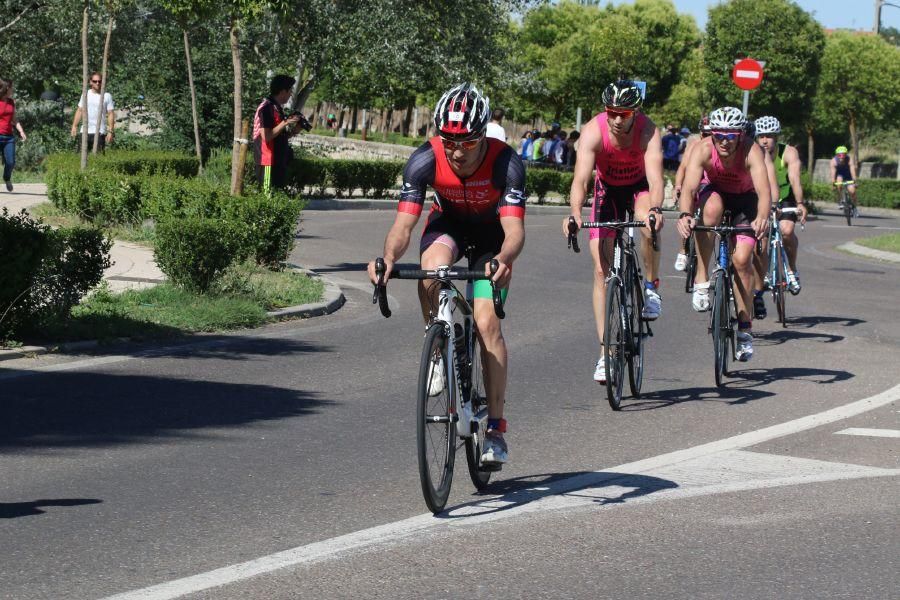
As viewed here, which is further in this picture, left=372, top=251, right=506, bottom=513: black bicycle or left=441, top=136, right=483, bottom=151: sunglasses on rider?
left=441, top=136, right=483, bottom=151: sunglasses on rider

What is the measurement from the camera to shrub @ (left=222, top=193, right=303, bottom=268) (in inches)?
595

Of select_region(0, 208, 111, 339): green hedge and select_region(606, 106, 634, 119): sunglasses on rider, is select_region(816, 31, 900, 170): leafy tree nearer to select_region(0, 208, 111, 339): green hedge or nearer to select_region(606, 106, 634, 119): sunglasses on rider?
select_region(0, 208, 111, 339): green hedge

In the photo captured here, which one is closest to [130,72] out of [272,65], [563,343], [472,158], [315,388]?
[272,65]

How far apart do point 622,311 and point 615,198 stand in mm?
900

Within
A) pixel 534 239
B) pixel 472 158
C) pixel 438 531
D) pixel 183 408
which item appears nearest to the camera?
pixel 438 531

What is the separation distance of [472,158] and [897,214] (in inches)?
1918

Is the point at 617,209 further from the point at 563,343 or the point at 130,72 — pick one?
the point at 130,72

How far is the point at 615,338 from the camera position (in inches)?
366

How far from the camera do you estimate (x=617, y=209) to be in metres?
9.85

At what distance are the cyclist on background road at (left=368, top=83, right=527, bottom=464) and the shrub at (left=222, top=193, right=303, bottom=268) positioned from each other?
8.11m

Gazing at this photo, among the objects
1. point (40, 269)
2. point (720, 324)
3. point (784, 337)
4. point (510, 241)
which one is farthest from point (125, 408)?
point (784, 337)

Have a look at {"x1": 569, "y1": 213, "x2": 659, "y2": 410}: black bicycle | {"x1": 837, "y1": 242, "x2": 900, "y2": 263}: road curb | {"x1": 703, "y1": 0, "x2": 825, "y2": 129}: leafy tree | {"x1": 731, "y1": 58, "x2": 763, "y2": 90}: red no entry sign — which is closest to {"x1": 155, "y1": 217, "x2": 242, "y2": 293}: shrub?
{"x1": 569, "y1": 213, "x2": 659, "y2": 410}: black bicycle

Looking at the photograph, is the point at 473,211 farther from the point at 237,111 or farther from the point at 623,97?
the point at 237,111

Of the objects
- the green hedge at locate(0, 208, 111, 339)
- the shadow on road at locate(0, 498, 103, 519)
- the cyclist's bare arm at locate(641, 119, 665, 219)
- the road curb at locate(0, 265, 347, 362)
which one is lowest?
the shadow on road at locate(0, 498, 103, 519)
